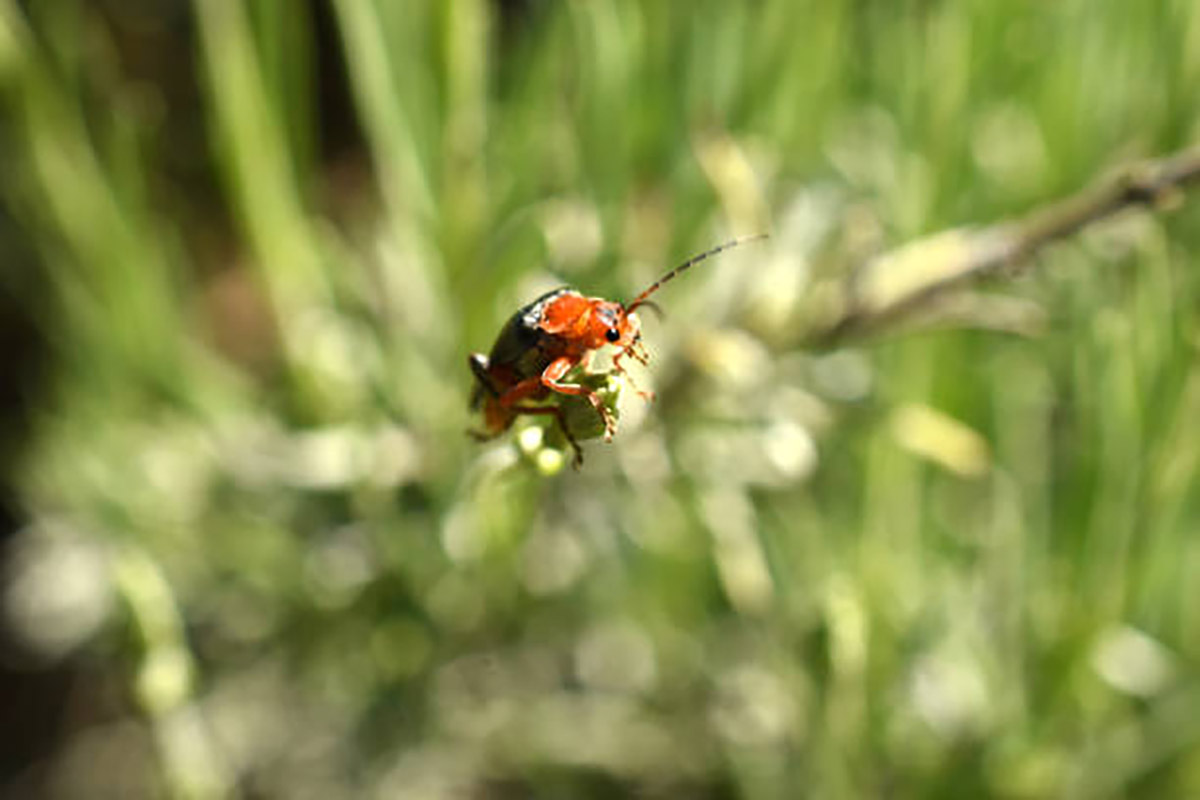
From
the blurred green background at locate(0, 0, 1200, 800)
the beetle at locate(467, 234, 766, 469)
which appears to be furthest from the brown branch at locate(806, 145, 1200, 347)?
the beetle at locate(467, 234, 766, 469)

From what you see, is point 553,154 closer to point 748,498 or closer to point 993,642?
point 748,498

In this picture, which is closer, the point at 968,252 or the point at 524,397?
the point at 524,397

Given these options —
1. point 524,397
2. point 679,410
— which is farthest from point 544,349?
point 679,410

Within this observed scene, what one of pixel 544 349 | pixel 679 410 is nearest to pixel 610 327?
pixel 544 349

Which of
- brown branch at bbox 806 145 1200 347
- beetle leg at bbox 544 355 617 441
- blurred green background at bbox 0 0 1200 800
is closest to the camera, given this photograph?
beetle leg at bbox 544 355 617 441

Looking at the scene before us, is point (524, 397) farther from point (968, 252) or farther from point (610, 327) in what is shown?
point (968, 252)

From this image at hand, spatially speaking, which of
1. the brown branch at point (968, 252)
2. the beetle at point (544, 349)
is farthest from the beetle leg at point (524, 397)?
the brown branch at point (968, 252)

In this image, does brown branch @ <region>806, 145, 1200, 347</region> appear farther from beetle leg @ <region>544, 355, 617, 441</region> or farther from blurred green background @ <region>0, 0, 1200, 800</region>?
beetle leg @ <region>544, 355, 617, 441</region>

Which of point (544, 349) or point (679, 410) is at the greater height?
point (679, 410)

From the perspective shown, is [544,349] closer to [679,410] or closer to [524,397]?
[524,397]
